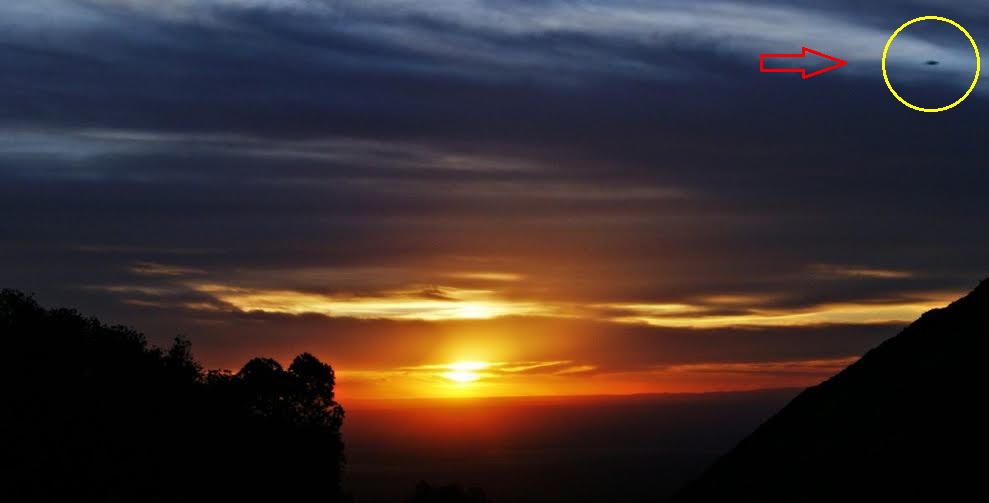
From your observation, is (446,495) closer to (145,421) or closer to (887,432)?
(145,421)

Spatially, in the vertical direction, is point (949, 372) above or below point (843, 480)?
above

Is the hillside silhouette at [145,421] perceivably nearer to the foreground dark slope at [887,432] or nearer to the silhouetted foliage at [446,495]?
the silhouetted foliage at [446,495]

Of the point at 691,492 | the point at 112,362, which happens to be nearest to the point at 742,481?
the point at 691,492

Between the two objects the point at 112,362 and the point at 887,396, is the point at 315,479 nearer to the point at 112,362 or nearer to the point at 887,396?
the point at 112,362

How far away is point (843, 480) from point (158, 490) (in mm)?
43090

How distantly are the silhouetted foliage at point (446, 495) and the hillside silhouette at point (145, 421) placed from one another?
47.2 ft

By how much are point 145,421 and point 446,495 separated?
99.9 ft

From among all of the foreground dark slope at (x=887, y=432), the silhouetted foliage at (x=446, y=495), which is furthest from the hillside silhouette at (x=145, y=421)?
the foreground dark slope at (x=887, y=432)

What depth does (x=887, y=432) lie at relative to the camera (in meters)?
18.5

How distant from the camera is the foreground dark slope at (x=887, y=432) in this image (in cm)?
1692

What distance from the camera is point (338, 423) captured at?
231ft

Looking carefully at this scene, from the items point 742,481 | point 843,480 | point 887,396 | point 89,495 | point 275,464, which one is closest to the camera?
point 843,480

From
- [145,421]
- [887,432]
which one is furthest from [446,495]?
[887,432]

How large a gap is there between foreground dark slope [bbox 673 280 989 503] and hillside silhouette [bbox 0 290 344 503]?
37151mm
